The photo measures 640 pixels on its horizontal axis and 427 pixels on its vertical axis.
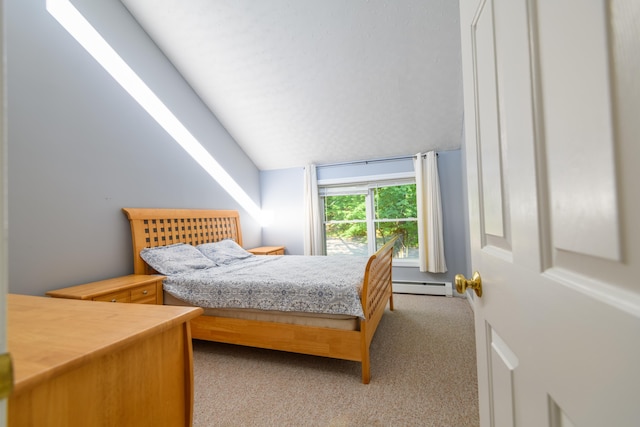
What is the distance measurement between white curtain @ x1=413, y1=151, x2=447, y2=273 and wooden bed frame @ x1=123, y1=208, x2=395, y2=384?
1015mm

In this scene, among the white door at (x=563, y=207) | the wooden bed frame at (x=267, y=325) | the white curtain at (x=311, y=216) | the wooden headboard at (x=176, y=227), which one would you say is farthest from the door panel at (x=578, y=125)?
the white curtain at (x=311, y=216)

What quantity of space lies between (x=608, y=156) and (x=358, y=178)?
409 cm

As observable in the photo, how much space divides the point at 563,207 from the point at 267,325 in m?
2.08

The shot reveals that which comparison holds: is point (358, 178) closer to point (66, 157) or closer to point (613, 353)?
point (66, 157)

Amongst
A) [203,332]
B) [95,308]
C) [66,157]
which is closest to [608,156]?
[95,308]

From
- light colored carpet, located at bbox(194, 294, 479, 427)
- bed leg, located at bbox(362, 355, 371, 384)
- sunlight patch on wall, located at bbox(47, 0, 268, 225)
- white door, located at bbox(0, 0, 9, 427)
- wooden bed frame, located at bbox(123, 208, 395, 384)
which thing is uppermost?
sunlight patch on wall, located at bbox(47, 0, 268, 225)

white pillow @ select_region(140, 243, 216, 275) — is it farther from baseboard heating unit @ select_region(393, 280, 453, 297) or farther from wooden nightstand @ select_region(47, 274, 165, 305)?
baseboard heating unit @ select_region(393, 280, 453, 297)

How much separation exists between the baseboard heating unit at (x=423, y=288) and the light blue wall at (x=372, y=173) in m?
0.08

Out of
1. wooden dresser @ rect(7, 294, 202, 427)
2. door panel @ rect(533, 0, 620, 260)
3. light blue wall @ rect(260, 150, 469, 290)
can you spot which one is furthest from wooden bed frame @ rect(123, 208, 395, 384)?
door panel @ rect(533, 0, 620, 260)

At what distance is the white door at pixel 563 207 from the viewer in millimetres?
291

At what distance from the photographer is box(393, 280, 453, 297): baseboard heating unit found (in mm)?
3814

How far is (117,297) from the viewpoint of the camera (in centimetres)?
198

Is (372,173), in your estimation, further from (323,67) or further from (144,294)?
(144,294)

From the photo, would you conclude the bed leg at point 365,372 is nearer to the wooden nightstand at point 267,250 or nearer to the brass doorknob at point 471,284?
the brass doorknob at point 471,284
